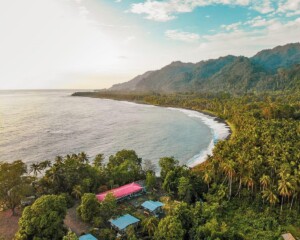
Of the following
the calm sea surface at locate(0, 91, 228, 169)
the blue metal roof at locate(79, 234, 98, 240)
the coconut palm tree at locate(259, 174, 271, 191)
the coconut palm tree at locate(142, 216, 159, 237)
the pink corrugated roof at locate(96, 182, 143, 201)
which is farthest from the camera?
the calm sea surface at locate(0, 91, 228, 169)

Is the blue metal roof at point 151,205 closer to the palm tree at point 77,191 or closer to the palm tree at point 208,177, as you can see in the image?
the palm tree at point 208,177

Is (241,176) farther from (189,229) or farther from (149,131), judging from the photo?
(149,131)

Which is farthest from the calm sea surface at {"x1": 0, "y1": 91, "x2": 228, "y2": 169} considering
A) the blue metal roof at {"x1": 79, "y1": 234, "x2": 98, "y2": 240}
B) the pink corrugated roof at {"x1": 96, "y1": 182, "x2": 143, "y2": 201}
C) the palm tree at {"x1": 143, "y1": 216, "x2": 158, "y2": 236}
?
the blue metal roof at {"x1": 79, "y1": 234, "x2": 98, "y2": 240}

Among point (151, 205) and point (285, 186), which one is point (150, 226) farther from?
point (285, 186)

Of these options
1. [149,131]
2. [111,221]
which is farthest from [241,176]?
[149,131]

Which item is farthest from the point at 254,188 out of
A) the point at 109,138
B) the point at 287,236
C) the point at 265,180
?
the point at 109,138

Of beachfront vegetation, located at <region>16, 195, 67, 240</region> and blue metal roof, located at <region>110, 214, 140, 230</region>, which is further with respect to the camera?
blue metal roof, located at <region>110, 214, 140, 230</region>

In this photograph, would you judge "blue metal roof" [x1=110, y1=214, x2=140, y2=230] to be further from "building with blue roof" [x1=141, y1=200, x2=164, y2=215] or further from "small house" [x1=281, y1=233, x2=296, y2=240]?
"small house" [x1=281, y1=233, x2=296, y2=240]
